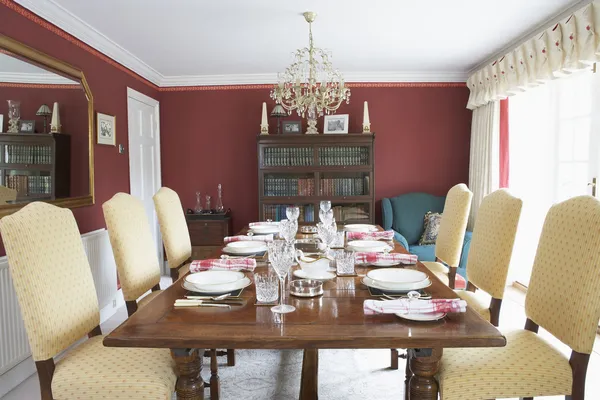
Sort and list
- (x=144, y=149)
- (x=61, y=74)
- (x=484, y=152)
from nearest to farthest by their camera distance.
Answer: (x=61, y=74), (x=484, y=152), (x=144, y=149)

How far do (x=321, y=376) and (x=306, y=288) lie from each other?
1.23 m

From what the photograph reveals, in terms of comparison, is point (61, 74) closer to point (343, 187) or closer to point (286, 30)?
point (286, 30)

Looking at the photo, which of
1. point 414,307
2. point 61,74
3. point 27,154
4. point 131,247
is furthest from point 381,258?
point 61,74

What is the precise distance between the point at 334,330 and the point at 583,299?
3.01 feet

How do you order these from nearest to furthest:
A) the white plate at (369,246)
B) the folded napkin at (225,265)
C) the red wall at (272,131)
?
the folded napkin at (225,265) → the white plate at (369,246) → the red wall at (272,131)

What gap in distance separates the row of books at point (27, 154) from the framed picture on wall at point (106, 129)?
846mm

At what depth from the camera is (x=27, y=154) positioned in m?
2.87

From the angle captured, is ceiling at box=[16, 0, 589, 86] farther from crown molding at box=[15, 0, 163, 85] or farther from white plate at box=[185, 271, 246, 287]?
white plate at box=[185, 271, 246, 287]

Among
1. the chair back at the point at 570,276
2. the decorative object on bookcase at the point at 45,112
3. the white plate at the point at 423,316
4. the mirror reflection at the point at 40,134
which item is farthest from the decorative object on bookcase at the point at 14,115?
the chair back at the point at 570,276

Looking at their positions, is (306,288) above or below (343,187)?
below

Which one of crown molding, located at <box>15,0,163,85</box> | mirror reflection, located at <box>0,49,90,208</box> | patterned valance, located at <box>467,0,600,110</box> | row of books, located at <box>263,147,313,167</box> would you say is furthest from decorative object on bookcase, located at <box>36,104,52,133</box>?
patterned valance, located at <box>467,0,600,110</box>

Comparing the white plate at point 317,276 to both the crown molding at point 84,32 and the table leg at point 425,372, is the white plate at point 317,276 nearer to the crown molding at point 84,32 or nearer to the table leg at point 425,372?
the table leg at point 425,372

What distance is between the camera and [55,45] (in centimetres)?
332

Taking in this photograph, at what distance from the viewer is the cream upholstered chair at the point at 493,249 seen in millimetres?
2195
